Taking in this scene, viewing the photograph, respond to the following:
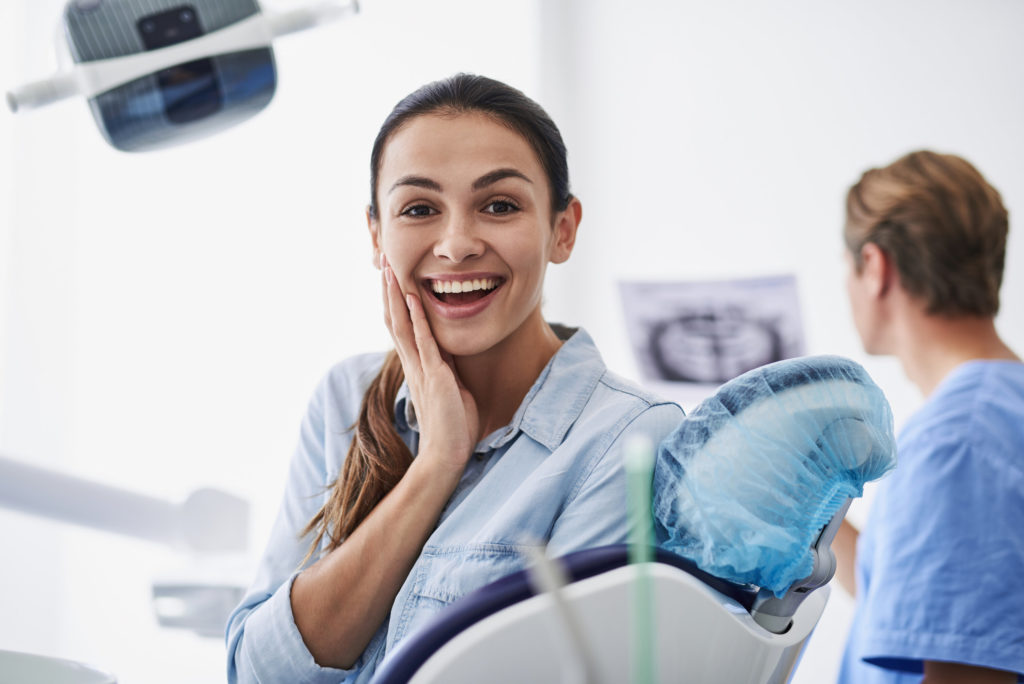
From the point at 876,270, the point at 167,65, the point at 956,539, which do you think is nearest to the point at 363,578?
the point at 167,65

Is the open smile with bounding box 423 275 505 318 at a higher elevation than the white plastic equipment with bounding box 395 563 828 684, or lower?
higher

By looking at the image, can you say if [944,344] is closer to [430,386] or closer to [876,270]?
[876,270]

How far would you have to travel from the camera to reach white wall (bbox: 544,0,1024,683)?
81.2 inches

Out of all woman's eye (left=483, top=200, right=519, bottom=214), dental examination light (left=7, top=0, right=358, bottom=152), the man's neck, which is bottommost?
the man's neck

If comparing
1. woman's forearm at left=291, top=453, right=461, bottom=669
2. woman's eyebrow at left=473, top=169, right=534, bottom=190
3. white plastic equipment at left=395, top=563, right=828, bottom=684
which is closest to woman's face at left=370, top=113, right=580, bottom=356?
woman's eyebrow at left=473, top=169, right=534, bottom=190

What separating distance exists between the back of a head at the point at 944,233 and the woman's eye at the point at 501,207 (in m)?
Answer: 0.63

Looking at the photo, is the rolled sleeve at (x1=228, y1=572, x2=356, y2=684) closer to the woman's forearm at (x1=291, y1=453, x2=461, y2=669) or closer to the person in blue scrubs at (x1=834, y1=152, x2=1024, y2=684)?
the woman's forearm at (x1=291, y1=453, x2=461, y2=669)

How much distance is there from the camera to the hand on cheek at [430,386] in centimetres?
97

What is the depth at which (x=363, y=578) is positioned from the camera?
907 mm

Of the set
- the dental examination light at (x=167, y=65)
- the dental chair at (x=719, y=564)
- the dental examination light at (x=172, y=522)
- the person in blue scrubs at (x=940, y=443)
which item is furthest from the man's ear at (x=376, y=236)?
the person in blue scrubs at (x=940, y=443)

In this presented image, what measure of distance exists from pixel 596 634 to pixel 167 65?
2.27 feet

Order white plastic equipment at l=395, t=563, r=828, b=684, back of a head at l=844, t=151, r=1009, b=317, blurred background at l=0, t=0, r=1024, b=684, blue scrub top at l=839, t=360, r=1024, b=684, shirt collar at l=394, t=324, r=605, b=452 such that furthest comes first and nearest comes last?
blurred background at l=0, t=0, r=1024, b=684
back of a head at l=844, t=151, r=1009, b=317
blue scrub top at l=839, t=360, r=1024, b=684
shirt collar at l=394, t=324, r=605, b=452
white plastic equipment at l=395, t=563, r=828, b=684

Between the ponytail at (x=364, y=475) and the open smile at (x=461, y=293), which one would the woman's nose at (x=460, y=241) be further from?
the ponytail at (x=364, y=475)

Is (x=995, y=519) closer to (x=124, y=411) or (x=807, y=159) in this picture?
(x=807, y=159)
